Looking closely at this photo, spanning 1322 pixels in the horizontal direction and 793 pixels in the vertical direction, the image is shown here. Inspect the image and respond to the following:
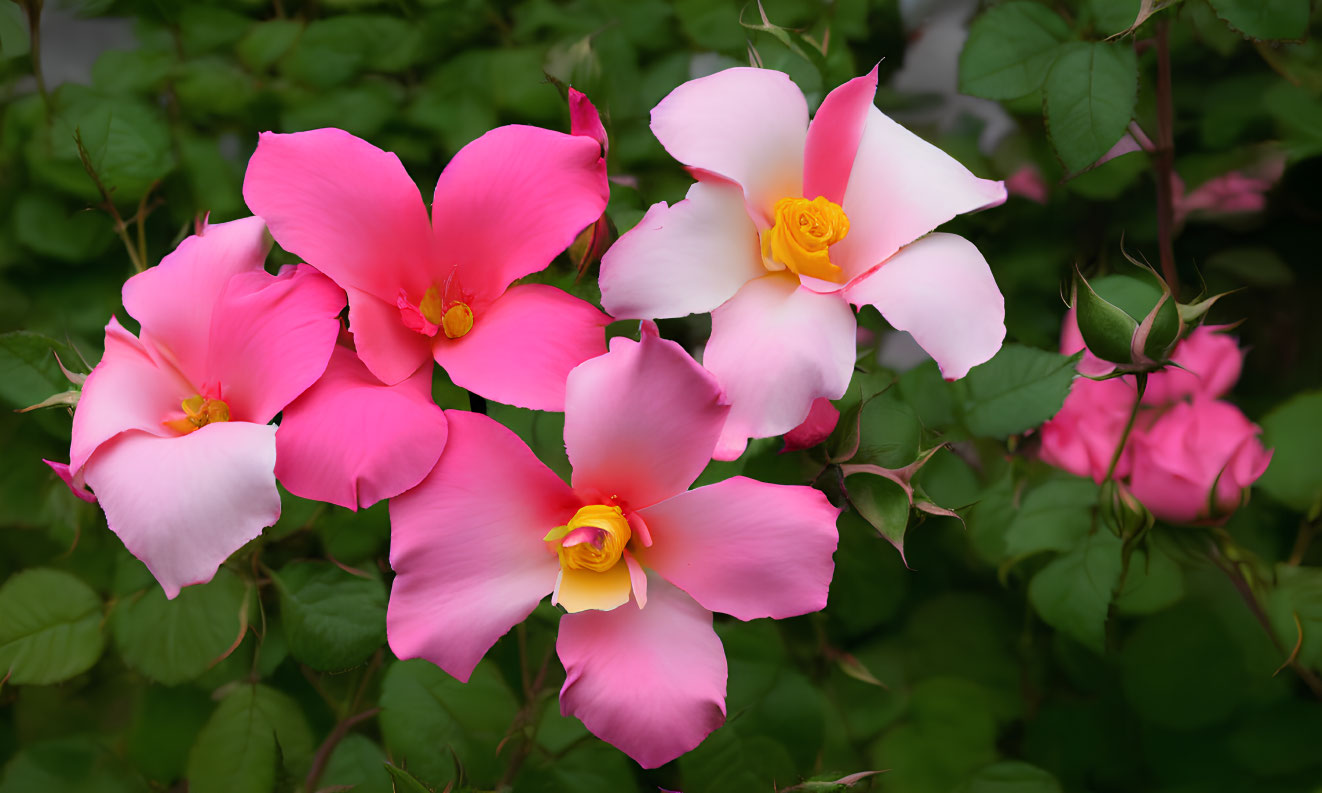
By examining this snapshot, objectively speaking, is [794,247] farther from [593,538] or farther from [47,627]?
[47,627]

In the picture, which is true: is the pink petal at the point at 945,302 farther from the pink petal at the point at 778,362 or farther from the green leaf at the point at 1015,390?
the green leaf at the point at 1015,390

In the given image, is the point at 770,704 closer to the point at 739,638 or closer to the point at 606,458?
the point at 739,638

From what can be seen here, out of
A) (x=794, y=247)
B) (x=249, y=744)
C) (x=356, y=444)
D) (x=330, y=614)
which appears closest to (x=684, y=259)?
(x=794, y=247)

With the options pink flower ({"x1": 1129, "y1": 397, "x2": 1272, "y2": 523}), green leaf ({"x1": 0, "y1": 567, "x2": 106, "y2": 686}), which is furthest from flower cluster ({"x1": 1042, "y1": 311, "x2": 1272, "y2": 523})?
green leaf ({"x1": 0, "y1": 567, "x2": 106, "y2": 686})

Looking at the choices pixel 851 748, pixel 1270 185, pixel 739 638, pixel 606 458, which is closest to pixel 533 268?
pixel 606 458

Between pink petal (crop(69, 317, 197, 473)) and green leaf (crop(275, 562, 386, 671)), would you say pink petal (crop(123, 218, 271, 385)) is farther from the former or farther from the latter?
green leaf (crop(275, 562, 386, 671))

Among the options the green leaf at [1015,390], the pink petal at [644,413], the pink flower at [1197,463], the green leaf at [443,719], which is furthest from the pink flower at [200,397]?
the pink flower at [1197,463]
